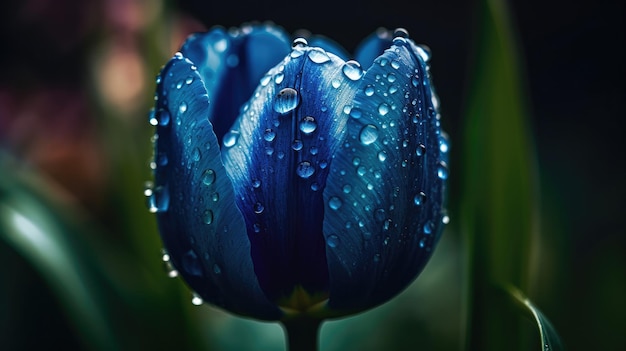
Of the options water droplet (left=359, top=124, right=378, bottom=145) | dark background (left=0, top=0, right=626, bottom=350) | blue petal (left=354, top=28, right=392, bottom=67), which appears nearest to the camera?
water droplet (left=359, top=124, right=378, bottom=145)

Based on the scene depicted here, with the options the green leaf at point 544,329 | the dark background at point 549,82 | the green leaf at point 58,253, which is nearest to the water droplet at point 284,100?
the green leaf at point 544,329

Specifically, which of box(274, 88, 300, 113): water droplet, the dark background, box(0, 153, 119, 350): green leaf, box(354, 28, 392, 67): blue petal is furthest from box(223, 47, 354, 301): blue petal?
box(0, 153, 119, 350): green leaf

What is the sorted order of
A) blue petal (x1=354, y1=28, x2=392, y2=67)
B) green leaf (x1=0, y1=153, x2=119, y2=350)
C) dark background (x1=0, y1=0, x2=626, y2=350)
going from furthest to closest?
dark background (x1=0, y1=0, x2=626, y2=350)
green leaf (x1=0, y1=153, x2=119, y2=350)
blue petal (x1=354, y1=28, x2=392, y2=67)

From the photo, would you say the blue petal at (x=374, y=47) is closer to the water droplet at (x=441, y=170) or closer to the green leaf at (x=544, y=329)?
the water droplet at (x=441, y=170)

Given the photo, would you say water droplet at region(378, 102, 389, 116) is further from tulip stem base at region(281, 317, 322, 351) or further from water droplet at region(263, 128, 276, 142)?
tulip stem base at region(281, 317, 322, 351)

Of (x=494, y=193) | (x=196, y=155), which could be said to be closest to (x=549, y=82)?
(x=494, y=193)

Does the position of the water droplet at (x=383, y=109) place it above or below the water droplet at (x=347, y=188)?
above
